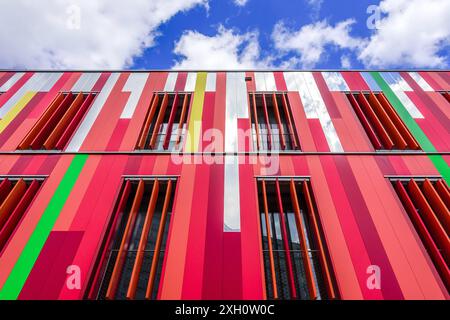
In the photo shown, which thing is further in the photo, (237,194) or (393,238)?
(237,194)

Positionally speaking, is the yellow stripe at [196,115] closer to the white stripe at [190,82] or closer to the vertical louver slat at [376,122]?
the white stripe at [190,82]

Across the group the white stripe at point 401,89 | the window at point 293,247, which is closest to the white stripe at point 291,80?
the white stripe at point 401,89

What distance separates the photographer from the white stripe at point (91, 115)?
816cm

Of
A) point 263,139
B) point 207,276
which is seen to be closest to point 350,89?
point 263,139

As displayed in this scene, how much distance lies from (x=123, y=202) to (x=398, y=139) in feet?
30.9

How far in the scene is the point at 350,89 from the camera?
1022 cm

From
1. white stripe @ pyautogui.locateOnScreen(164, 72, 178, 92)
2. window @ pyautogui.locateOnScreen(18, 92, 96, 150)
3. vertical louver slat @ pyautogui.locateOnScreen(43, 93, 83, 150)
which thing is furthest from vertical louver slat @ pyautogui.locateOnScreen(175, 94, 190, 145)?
vertical louver slat @ pyautogui.locateOnScreen(43, 93, 83, 150)

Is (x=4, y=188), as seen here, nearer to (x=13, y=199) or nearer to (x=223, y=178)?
(x=13, y=199)

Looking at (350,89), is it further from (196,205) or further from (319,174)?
(196,205)

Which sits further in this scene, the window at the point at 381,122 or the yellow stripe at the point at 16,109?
the yellow stripe at the point at 16,109

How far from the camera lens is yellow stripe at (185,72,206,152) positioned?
8.13 m

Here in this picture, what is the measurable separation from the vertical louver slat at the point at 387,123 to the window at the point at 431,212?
1622 millimetres

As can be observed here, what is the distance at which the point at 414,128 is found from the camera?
8.54 metres
